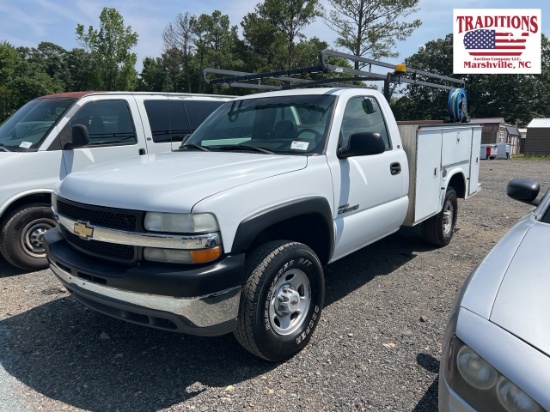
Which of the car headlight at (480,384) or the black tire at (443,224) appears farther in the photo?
the black tire at (443,224)

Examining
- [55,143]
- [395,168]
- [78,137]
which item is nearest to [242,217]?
[395,168]

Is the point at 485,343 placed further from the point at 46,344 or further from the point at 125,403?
the point at 46,344

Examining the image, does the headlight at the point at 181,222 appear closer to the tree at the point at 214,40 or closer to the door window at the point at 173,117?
the door window at the point at 173,117

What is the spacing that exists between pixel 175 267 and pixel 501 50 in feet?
105

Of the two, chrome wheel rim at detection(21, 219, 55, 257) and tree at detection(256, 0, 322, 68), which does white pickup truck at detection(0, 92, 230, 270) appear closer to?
chrome wheel rim at detection(21, 219, 55, 257)

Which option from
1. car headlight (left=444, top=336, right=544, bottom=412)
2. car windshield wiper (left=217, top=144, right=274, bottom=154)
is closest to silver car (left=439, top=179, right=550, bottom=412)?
car headlight (left=444, top=336, right=544, bottom=412)

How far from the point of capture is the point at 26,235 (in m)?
4.86

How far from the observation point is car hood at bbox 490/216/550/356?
1.60m

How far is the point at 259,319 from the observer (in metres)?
2.74

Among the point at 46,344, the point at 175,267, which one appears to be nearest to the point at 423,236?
the point at 175,267

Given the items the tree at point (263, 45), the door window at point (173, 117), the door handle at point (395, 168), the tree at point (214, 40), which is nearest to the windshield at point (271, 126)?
the door handle at point (395, 168)

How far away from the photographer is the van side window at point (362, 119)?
384cm

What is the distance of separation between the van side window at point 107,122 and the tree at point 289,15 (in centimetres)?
2958

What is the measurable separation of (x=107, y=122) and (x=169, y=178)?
3377mm
